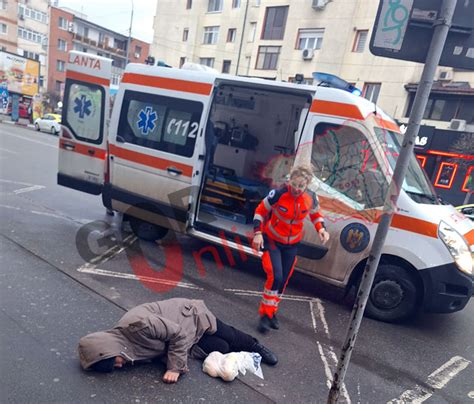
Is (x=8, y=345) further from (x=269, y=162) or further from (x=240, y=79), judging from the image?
(x=269, y=162)

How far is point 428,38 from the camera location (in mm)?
2074

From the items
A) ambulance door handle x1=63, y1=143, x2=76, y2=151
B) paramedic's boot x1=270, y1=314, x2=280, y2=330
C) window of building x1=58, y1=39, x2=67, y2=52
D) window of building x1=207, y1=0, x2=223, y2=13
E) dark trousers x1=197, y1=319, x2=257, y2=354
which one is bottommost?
paramedic's boot x1=270, y1=314, x2=280, y2=330

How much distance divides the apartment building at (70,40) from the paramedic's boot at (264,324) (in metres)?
41.6

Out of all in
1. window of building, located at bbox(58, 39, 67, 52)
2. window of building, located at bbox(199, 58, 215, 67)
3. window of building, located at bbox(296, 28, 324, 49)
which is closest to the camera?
window of building, located at bbox(296, 28, 324, 49)

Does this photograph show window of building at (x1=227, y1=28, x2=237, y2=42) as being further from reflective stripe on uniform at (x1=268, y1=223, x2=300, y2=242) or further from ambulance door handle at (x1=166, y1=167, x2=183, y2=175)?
reflective stripe on uniform at (x1=268, y1=223, x2=300, y2=242)

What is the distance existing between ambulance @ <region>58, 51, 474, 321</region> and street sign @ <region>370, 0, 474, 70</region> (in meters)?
1.99

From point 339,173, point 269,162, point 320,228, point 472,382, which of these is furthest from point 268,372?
point 269,162

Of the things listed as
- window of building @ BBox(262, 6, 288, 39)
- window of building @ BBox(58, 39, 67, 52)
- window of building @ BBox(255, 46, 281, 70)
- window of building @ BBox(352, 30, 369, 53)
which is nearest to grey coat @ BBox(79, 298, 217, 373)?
window of building @ BBox(352, 30, 369, 53)

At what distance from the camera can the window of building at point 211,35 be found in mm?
30778

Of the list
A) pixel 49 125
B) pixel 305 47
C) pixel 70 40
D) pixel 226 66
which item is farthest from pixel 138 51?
pixel 305 47

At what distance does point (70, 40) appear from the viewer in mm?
44938

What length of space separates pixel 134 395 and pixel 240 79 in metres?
3.88

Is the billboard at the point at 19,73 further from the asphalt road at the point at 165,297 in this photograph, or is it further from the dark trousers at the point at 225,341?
the dark trousers at the point at 225,341

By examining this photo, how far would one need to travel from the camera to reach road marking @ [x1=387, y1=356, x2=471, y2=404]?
2.99 m
